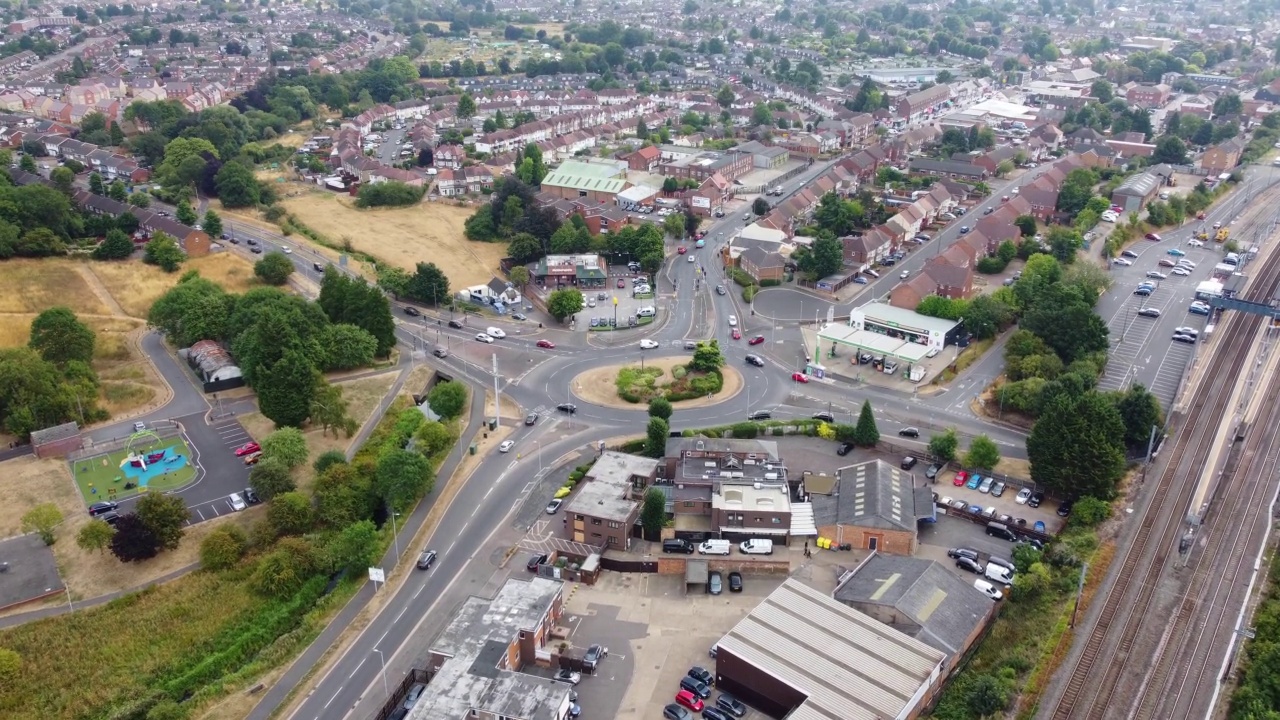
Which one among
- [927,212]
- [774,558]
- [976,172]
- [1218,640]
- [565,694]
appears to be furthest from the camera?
[976,172]

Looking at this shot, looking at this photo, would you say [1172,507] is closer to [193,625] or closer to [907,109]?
[193,625]

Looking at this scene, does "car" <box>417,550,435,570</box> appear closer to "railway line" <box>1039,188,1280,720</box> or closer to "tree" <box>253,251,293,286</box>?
"railway line" <box>1039,188,1280,720</box>

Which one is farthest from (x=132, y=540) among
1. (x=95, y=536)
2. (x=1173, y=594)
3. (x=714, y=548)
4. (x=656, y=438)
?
(x=1173, y=594)

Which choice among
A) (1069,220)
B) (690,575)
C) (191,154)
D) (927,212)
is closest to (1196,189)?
(1069,220)

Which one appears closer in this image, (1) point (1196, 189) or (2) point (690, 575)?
(2) point (690, 575)

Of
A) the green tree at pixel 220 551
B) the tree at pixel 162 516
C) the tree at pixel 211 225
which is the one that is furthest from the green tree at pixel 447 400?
the tree at pixel 211 225

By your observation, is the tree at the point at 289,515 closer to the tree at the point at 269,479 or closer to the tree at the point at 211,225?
the tree at the point at 269,479
